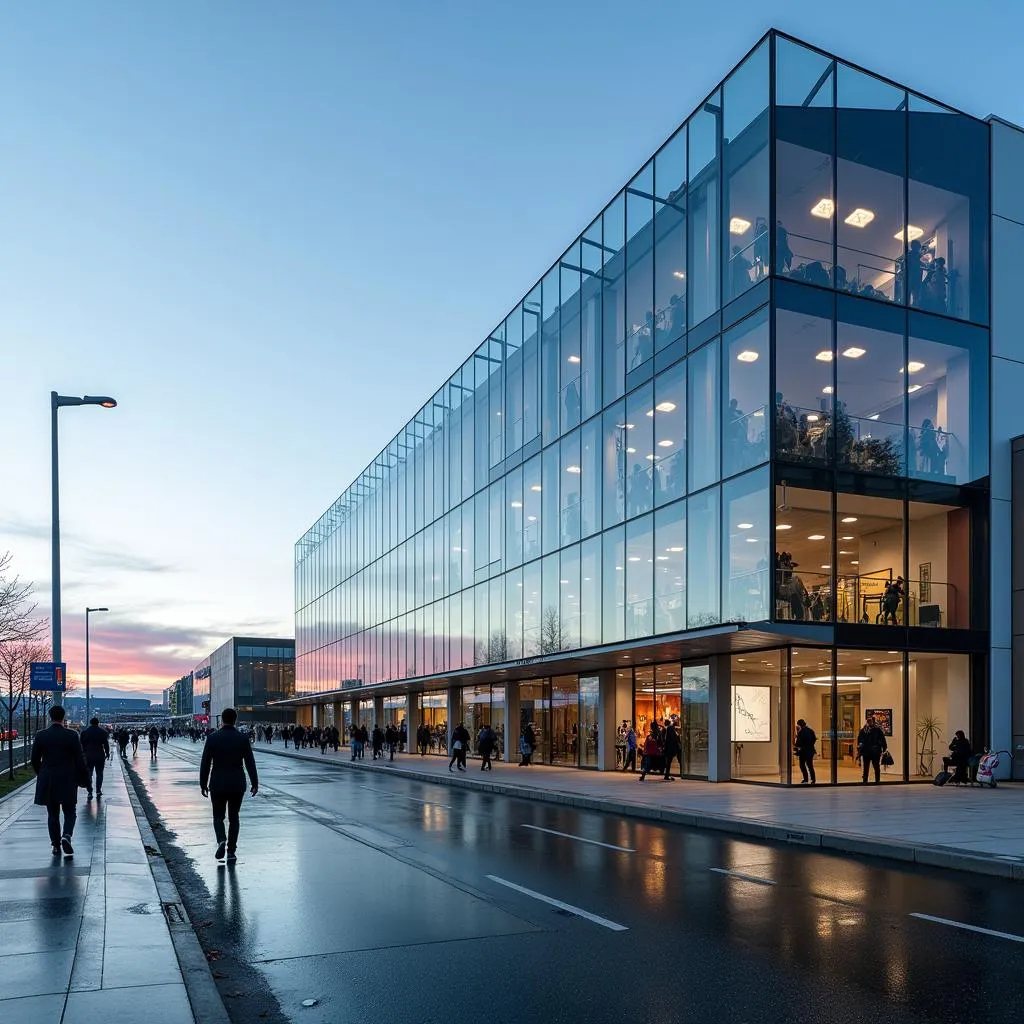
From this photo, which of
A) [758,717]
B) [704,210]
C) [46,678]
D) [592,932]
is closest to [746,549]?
[758,717]

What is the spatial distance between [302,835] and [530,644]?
71.6ft

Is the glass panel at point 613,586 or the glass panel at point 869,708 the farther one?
the glass panel at point 613,586

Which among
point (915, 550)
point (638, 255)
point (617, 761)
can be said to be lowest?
point (617, 761)

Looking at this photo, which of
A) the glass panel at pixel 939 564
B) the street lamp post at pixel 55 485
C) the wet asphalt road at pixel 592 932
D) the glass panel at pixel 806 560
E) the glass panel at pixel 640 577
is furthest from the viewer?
the glass panel at pixel 640 577

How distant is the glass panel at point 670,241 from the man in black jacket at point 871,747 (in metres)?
11.4

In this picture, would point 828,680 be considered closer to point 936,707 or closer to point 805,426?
point 936,707

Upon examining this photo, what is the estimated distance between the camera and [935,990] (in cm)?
660

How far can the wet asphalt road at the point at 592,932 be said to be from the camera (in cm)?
636

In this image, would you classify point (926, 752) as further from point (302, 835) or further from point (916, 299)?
point (302, 835)

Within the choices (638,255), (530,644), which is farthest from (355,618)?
(638,255)

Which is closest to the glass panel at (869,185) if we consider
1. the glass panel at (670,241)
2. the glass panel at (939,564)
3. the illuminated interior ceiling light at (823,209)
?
the illuminated interior ceiling light at (823,209)

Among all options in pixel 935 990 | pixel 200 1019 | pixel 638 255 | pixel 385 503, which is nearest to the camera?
pixel 200 1019

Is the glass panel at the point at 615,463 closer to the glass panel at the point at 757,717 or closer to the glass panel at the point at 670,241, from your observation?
the glass panel at the point at 670,241

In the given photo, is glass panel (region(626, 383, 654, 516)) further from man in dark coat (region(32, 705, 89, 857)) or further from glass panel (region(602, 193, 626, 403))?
man in dark coat (region(32, 705, 89, 857))
